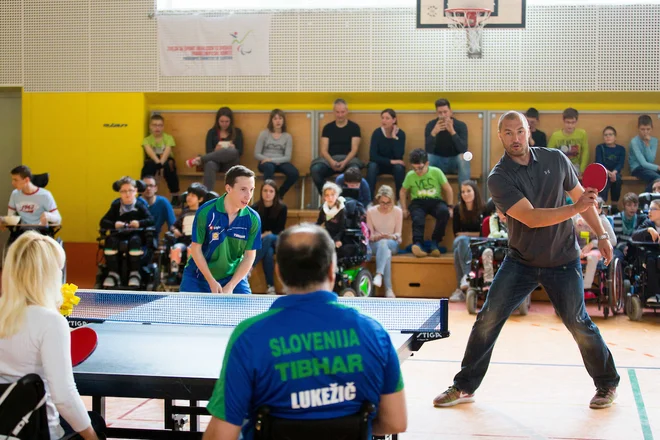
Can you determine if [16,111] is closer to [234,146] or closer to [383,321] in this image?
[234,146]

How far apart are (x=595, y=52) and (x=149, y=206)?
7048 millimetres

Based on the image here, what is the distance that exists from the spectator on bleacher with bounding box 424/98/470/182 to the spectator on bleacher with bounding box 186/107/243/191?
118 inches

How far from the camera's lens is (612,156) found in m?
12.0

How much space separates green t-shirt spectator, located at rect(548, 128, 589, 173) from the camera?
1196cm

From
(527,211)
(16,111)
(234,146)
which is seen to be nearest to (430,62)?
(234,146)

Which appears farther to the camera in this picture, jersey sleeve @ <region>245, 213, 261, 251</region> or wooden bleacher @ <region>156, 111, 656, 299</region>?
wooden bleacher @ <region>156, 111, 656, 299</region>

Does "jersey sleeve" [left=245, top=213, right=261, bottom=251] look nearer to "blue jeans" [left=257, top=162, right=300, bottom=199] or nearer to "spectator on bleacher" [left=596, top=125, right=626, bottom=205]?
"blue jeans" [left=257, top=162, right=300, bottom=199]

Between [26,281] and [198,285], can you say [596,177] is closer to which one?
[198,285]

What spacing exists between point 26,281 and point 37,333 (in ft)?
0.65

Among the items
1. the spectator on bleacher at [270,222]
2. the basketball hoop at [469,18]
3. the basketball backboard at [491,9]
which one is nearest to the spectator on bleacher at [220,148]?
the spectator on bleacher at [270,222]

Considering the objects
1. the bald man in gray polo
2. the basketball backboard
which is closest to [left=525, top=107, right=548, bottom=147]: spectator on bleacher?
the basketball backboard

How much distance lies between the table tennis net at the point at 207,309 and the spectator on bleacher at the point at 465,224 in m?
6.21

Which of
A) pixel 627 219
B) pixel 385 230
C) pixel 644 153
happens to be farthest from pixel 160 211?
pixel 644 153

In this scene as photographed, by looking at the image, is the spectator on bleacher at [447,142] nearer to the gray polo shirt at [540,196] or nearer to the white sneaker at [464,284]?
the white sneaker at [464,284]
